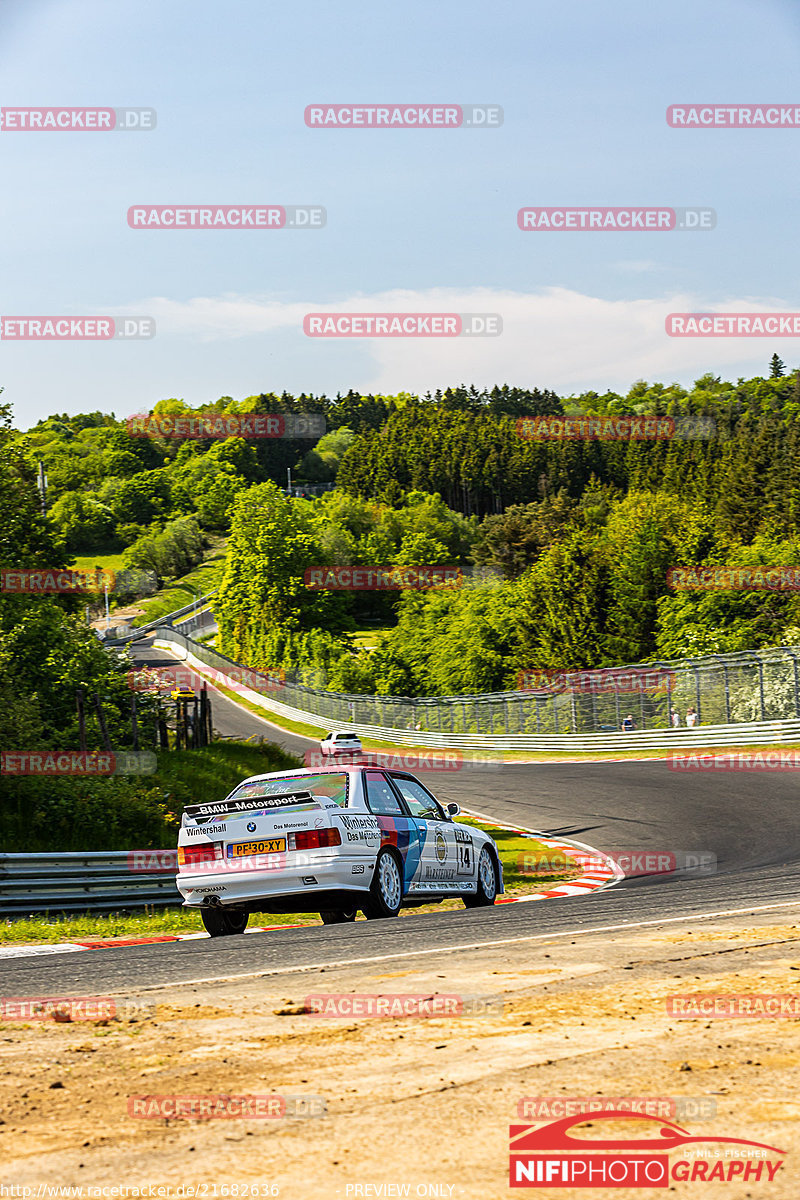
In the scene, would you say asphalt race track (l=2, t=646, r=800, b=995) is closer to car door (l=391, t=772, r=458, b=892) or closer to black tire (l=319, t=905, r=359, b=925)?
car door (l=391, t=772, r=458, b=892)

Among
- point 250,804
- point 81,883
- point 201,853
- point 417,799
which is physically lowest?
point 81,883

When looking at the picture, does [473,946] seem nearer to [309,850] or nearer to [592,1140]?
[309,850]

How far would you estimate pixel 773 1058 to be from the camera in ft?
15.1

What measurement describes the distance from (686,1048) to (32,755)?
1712 cm

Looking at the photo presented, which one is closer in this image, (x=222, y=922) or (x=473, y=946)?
(x=473, y=946)

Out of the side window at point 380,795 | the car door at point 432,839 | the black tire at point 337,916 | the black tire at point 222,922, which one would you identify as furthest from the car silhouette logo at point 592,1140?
the car door at point 432,839

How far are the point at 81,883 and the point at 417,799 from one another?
448 cm

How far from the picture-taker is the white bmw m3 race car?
10070mm

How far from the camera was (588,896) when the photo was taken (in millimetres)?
12258

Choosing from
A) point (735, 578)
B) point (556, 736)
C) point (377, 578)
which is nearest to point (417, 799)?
point (556, 736)

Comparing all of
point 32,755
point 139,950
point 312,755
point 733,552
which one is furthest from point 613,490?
point 139,950

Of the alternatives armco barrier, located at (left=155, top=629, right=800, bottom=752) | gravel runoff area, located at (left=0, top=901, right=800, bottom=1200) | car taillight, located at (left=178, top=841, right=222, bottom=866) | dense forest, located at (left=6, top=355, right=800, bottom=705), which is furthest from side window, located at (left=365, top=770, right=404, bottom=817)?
armco barrier, located at (left=155, top=629, right=800, bottom=752)

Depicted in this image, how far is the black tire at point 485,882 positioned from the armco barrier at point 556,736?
1954 centimetres

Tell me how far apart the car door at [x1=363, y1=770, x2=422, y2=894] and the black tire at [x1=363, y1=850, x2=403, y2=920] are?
0.10m
